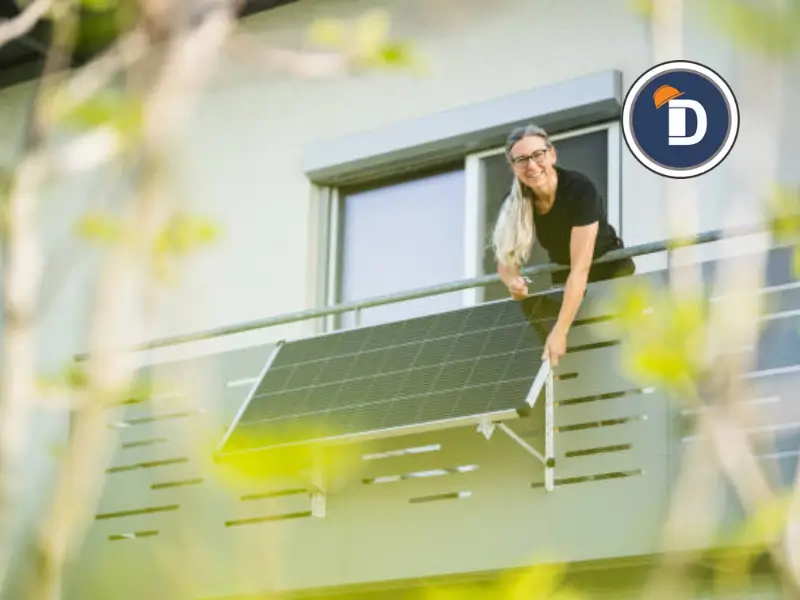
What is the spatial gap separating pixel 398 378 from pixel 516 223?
816 millimetres

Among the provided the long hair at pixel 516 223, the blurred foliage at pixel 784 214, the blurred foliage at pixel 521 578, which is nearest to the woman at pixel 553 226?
the long hair at pixel 516 223

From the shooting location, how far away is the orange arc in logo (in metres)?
5.05

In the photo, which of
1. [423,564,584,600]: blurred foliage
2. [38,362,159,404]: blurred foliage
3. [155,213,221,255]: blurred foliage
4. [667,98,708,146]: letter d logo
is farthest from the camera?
[423,564,584,600]: blurred foliage

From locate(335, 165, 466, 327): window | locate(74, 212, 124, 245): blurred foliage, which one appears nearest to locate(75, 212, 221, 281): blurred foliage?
locate(74, 212, 124, 245): blurred foliage

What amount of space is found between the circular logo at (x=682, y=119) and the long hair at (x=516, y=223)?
657 millimetres

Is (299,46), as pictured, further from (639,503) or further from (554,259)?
(639,503)

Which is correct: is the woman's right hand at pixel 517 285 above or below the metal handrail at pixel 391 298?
below

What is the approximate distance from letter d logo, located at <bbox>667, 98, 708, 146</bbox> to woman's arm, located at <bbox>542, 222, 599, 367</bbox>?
84 centimetres

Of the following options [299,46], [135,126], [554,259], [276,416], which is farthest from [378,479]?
[135,126]

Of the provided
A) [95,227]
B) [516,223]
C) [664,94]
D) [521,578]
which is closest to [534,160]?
[516,223]

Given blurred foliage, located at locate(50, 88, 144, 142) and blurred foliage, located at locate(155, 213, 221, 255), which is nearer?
blurred foliage, located at locate(50, 88, 144, 142)

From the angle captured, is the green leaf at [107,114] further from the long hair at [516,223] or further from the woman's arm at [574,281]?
the long hair at [516,223]

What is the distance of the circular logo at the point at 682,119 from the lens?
5.00m

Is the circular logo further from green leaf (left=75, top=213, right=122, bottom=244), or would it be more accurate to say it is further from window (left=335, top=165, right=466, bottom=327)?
green leaf (left=75, top=213, right=122, bottom=244)
